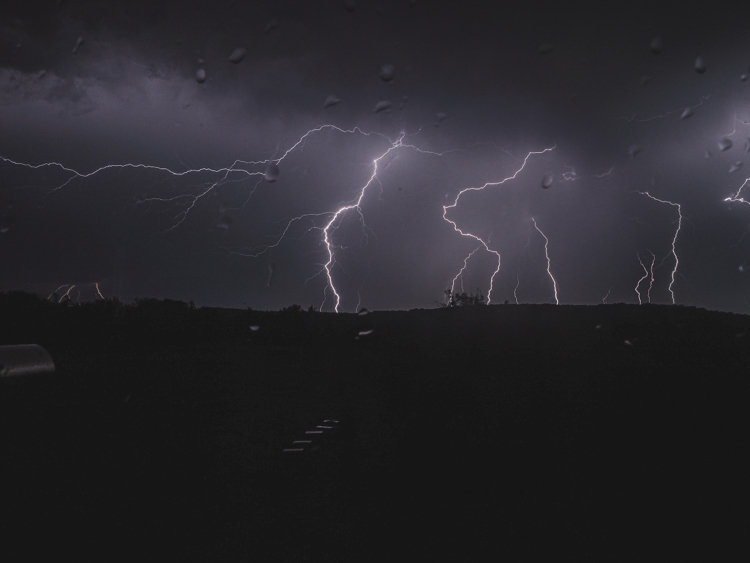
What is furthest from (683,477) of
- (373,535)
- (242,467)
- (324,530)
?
(242,467)

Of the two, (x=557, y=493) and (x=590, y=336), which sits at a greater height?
(x=590, y=336)

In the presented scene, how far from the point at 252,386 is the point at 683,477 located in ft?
21.5

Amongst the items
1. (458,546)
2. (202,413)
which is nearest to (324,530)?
(458,546)

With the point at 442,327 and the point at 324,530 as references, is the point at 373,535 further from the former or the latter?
the point at 442,327

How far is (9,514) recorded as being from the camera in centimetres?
292

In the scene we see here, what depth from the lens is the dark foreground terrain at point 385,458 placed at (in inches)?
104

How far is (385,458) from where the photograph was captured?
13.5 feet

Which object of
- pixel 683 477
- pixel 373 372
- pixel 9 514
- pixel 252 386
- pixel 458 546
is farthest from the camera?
pixel 373 372

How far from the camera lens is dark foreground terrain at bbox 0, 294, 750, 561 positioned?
2.64m

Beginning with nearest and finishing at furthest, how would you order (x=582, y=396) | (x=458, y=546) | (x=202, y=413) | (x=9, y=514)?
(x=458, y=546), (x=9, y=514), (x=202, y=413), (x=582, y=396)

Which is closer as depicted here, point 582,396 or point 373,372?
point 582,396

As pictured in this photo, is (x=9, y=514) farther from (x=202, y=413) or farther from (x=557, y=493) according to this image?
(x=557, y=493)

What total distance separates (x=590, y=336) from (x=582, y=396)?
6.07 meters

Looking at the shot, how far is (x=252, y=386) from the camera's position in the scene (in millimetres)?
8117
